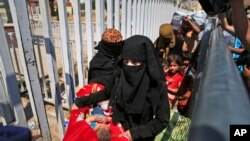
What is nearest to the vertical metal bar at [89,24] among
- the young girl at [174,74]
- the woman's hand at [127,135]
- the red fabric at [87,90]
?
the red fabric at [87,90]

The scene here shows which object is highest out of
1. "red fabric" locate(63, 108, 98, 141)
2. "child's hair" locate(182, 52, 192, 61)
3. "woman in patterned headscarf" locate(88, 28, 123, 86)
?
"woman in patterned headscarf" locate(88, 28, 123, 86)

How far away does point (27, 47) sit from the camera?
2.14 m

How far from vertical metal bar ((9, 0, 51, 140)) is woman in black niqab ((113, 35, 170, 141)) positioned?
2.53 ft

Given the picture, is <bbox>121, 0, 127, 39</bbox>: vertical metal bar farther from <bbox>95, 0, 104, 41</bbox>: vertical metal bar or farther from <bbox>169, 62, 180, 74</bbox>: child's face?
<bbox>169, 62, 180, 74</bbox>: child's face

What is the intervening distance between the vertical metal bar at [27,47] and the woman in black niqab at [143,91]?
2.53 ft

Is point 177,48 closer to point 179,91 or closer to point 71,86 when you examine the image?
point 179,91

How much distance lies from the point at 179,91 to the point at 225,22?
1.05 m

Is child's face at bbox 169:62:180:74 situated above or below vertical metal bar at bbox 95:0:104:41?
below

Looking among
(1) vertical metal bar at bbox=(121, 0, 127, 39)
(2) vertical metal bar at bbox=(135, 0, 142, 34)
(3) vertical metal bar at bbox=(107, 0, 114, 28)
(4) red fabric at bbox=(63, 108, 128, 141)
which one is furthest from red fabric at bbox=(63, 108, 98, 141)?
(2) vertical metal bar at bbox=(135, 0, 142, 34)

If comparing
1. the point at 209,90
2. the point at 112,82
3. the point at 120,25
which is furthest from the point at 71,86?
the point at 209,90

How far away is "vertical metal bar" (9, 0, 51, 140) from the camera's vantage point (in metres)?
2.02

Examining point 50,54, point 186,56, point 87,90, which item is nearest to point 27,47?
point 50,54

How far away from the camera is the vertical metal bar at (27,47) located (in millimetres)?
2020

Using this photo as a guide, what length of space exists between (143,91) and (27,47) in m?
1.04
